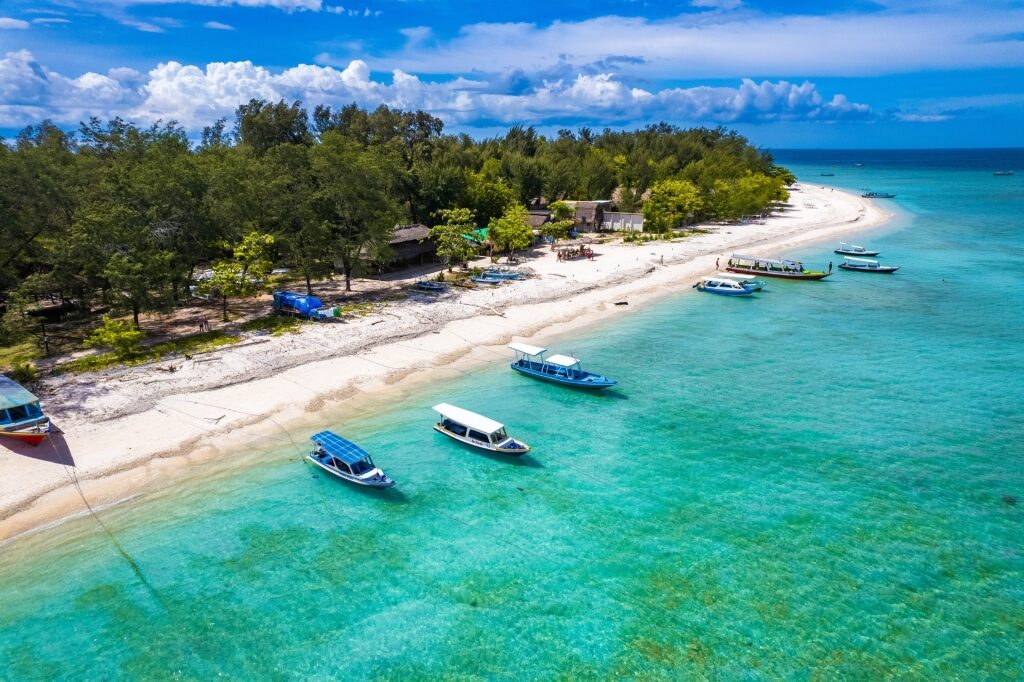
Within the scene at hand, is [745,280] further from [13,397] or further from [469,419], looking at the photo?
[13,397]

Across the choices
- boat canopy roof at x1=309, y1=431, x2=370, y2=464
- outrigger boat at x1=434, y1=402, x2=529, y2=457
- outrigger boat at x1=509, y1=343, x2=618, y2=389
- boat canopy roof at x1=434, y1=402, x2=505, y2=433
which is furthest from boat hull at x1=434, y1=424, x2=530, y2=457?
outrigger boat at x1=509, y1=343, x2=618, y2=389

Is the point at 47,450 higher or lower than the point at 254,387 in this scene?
lower

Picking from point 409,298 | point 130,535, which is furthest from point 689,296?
point 130,535

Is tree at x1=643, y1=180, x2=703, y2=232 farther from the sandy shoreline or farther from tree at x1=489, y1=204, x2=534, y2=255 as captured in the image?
the sandy shoreline

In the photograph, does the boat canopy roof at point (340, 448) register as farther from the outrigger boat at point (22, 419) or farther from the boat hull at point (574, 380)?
the boat hull at point (574, 380)

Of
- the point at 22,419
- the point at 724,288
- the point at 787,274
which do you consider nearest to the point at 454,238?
the point at 724,288
